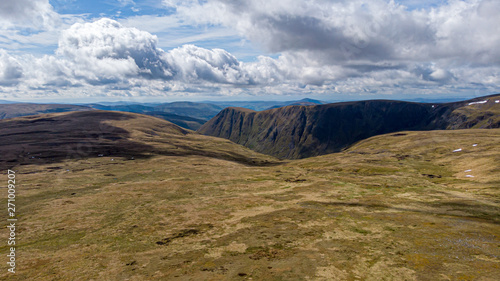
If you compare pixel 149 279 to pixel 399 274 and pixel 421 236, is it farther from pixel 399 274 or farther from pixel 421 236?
pixel 421 236

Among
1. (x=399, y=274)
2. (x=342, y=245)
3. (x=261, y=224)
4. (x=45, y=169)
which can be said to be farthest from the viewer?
(x=45, y=169)

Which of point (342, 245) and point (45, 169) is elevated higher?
point (342, 245)

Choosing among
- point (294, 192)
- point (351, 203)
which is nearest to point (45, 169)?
point (294, 192)

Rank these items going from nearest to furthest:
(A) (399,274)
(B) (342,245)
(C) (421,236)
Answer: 1. (A) (399,274)
2. (B) (342,245)
3. (C) (421,236)

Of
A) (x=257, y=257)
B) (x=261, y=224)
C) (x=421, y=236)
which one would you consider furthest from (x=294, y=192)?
(x=257, y=257)

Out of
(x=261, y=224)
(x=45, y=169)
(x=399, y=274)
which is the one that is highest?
(x=399, y=274)

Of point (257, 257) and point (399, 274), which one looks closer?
point (399, 274)
